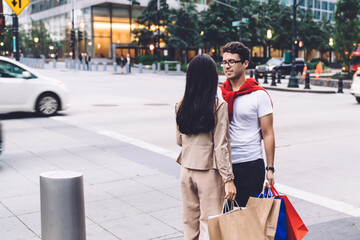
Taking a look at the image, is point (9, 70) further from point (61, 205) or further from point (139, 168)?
point (61, 205)

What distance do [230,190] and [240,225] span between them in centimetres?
42

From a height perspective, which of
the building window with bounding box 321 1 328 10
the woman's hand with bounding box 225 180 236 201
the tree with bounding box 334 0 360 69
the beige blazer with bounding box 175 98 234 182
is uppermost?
the building window with bounding box 321 1 328 10

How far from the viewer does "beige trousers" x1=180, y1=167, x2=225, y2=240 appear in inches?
131

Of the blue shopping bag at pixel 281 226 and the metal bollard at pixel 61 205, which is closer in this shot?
the blue shopping bag at pixel 281 226

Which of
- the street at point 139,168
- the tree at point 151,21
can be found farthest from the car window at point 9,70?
the tree at point 151,21

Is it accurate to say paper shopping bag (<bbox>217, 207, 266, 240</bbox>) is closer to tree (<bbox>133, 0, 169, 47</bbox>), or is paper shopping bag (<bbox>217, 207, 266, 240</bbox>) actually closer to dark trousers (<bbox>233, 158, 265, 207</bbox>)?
dark trousers (<bbox>233, 158, 265, 207</bbox>)

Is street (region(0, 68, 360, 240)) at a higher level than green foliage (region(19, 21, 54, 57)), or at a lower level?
lower

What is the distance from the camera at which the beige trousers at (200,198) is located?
3340 mm

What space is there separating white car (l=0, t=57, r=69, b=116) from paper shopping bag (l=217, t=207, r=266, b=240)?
38.9ft

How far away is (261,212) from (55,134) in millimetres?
8651

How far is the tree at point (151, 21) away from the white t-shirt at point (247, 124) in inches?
2241

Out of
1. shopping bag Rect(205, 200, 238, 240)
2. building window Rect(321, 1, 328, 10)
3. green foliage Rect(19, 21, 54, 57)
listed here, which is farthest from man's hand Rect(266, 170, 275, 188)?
building window Rect(321, 1, 328, 10)

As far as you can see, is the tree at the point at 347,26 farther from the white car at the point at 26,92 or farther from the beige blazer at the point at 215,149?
the beige blazer at the point at 215,149

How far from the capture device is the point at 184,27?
56812 mm
